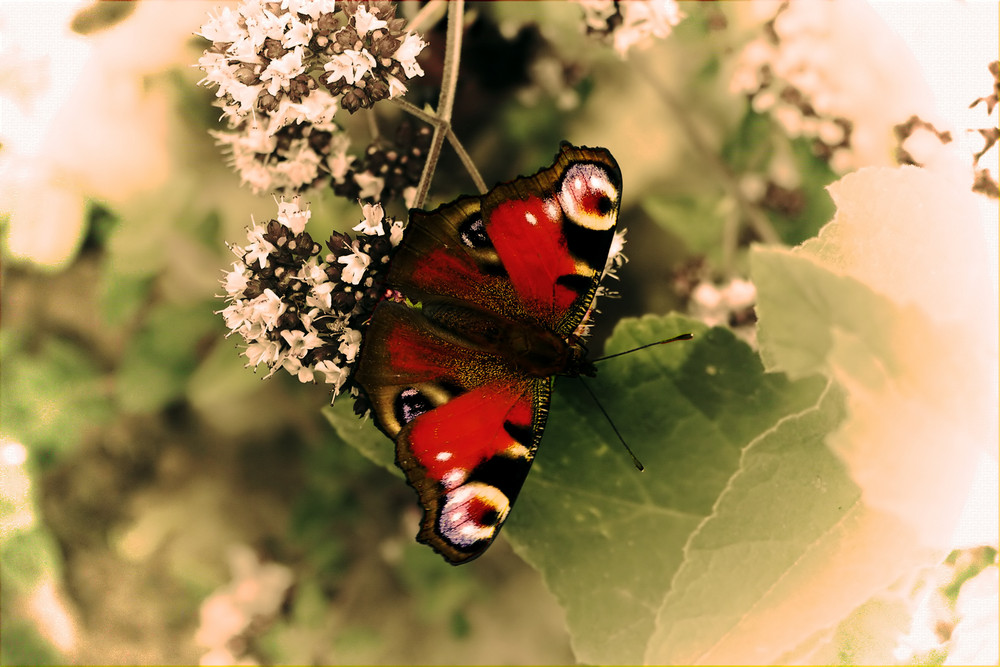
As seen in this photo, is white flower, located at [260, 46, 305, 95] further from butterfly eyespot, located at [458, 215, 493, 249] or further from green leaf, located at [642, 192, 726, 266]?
green leaf, located at [642, 192, 726, 266]

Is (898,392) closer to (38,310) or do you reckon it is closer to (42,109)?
(42,109)

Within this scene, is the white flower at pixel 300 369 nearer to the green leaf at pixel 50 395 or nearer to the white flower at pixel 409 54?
the white flower at pixel 409 54

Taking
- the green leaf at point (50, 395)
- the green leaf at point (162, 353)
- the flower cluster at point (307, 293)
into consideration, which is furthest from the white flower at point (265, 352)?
the green leaf at point (50, 395)

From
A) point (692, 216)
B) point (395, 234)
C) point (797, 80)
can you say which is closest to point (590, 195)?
point (395, 234)

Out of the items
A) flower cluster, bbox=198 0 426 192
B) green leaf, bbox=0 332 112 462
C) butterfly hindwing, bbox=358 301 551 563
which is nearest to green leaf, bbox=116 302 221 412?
green leaf, bbox=0 332 112 462

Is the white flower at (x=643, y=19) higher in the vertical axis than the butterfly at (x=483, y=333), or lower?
higher

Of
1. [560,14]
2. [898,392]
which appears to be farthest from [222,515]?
[898,392]
